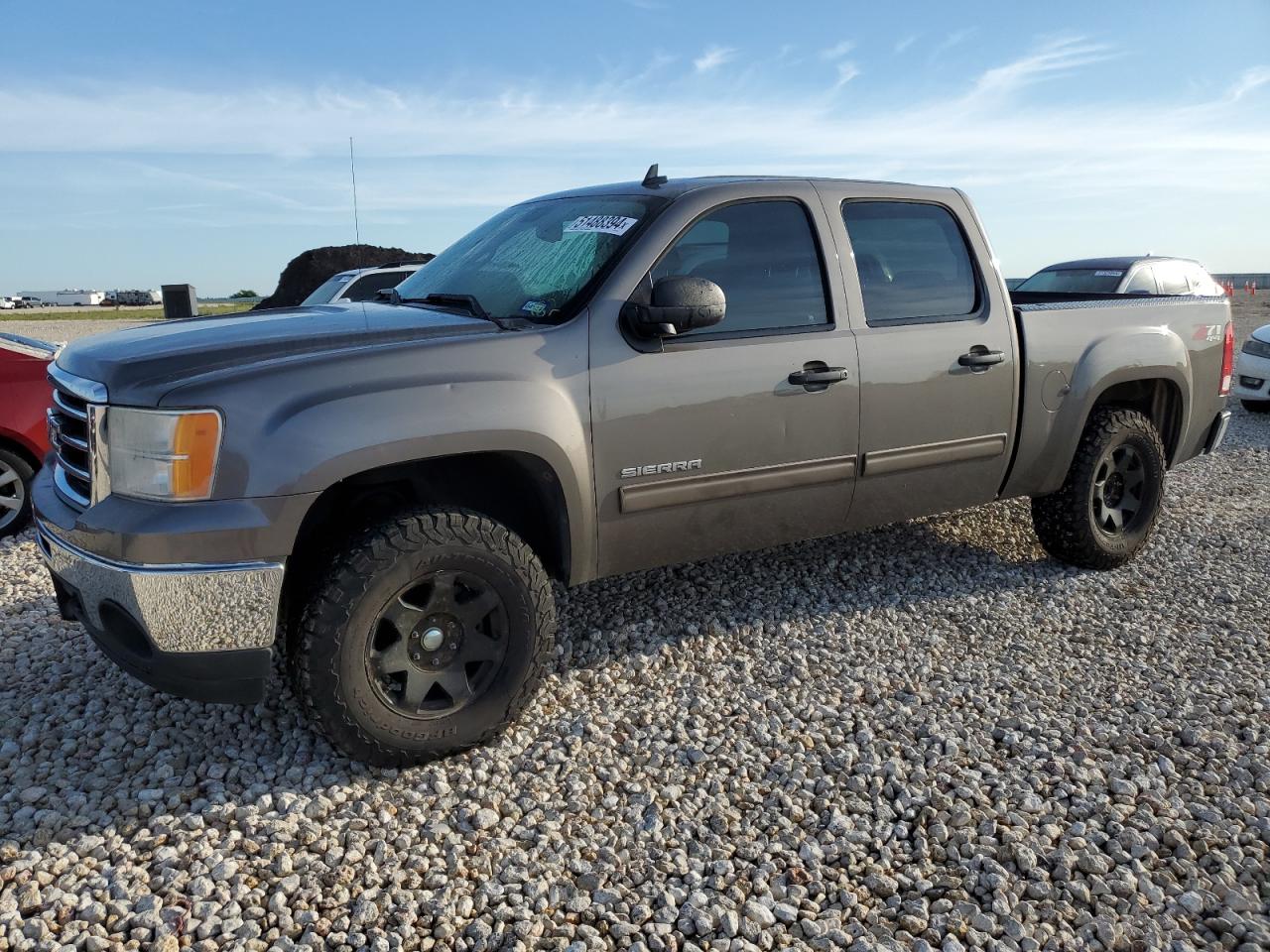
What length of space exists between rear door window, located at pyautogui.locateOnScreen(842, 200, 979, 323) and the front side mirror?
1000mm

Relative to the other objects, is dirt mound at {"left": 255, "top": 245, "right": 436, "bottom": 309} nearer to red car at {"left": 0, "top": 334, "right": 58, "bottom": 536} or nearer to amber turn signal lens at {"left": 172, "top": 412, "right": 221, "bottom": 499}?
red car at {"left": 0, "top": 334, "right": 58, "bottom": 536}

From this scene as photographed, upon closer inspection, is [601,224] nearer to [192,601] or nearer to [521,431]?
[521,431]

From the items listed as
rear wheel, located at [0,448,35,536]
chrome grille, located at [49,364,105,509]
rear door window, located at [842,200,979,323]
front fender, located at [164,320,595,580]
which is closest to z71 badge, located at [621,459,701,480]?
front fender, located at [164,320,595,580]

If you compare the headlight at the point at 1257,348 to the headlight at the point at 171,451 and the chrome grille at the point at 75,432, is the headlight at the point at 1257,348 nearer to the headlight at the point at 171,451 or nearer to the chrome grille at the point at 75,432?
the headlight at the point at 171,451

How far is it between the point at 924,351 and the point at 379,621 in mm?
2540

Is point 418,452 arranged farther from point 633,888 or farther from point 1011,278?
point 1011,278

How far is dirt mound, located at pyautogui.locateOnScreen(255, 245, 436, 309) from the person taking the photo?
86.0 feet

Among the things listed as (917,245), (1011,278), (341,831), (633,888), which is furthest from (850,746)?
(1011,278)

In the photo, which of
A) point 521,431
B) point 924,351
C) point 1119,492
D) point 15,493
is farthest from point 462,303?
point 15,493

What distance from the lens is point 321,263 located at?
88.4ft

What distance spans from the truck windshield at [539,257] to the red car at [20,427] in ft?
10.9

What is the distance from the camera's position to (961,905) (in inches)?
106

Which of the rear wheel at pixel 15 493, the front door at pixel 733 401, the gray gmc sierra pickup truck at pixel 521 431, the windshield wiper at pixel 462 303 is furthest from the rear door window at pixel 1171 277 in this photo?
the rear wheel at pixel 15 493

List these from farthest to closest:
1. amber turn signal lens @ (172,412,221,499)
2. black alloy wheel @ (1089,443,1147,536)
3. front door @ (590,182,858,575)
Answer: black alloy wheel @ (1089,443,1147,536)
front door @ (590,182,858,575)
amber turn signal lens @ (172,412,221,499)
